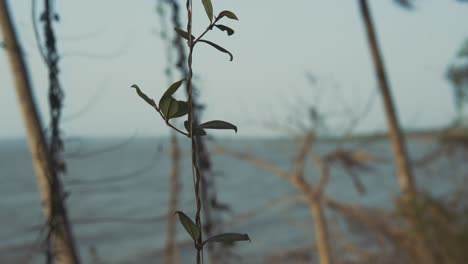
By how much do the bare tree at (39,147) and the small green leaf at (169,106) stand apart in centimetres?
44

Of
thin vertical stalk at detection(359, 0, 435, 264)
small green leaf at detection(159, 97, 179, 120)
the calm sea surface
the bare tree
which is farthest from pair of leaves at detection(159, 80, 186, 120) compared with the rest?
thin vertical stalk at detection(359, 0, 435, 264)

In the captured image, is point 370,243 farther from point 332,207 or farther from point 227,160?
point 227,160

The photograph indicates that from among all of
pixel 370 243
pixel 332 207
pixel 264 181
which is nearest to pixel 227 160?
pixel 264 181

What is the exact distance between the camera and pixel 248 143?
4984mm

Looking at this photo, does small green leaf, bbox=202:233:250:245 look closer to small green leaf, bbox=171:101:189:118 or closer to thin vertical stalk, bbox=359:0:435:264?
small green leaf, bbox=171:101:189:118

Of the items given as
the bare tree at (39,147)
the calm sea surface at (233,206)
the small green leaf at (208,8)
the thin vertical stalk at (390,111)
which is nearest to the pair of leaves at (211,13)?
the small green leaf at (208,8)

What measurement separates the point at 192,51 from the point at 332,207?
4.96 m

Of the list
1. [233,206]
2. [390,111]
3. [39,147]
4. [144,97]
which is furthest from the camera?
[233,206]

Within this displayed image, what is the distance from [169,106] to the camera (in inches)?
10.8

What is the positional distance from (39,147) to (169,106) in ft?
1.49

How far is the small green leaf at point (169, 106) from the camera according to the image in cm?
27

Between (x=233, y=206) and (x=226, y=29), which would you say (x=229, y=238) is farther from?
(x=233, y=206)

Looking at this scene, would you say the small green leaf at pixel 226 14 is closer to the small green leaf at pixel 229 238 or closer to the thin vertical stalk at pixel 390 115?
the small green leaf at pixel 229 238

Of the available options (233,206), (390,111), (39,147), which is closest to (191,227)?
(39,147)
